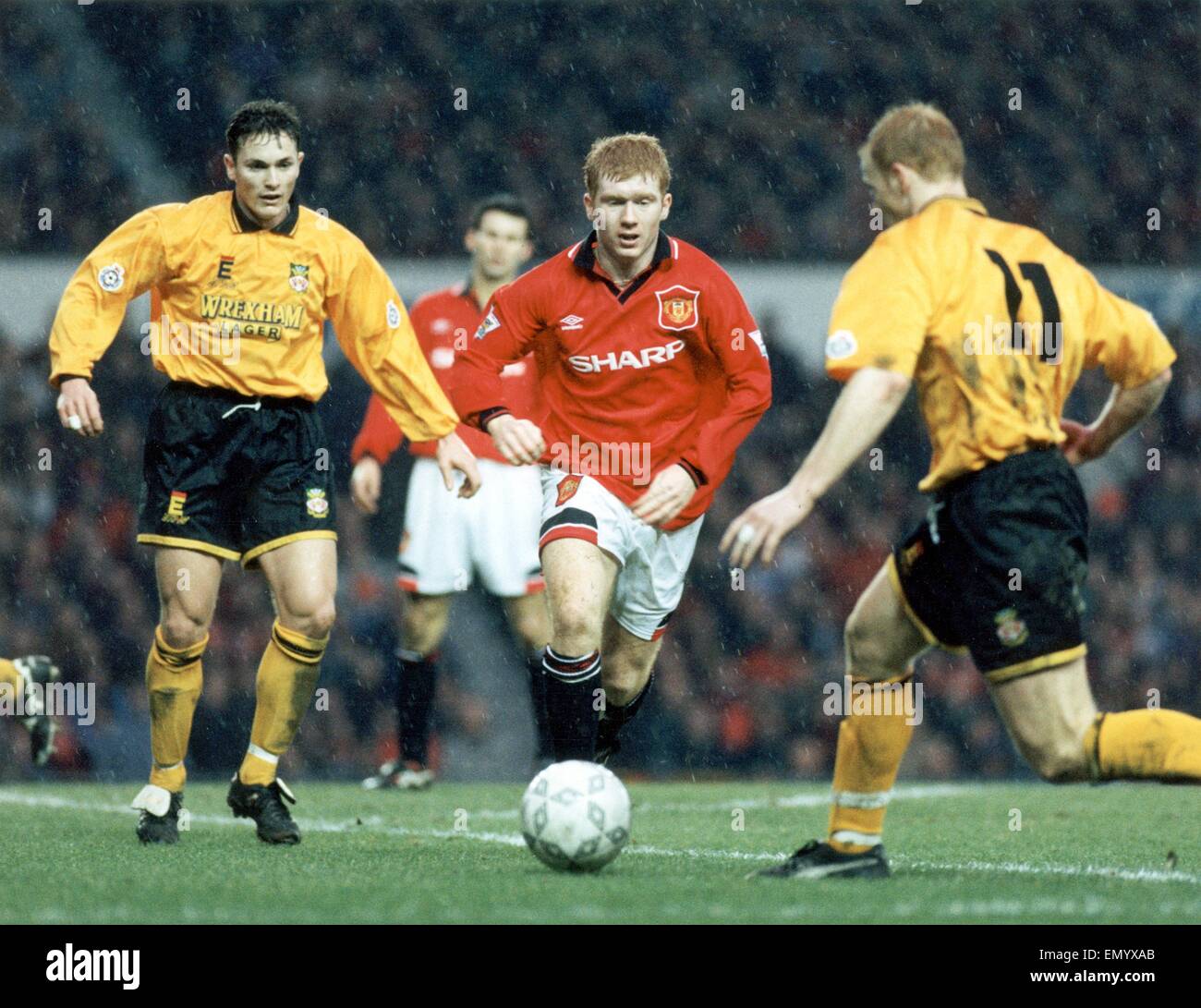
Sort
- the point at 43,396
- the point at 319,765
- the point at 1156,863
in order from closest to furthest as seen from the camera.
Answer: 1. the point at 1156,863
2. the point at 319,765
3. the point at 43,396

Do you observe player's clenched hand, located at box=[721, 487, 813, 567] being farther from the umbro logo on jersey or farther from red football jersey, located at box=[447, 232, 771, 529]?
the umbro logo on jersey

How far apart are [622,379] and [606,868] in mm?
1762

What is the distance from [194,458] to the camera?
618cm

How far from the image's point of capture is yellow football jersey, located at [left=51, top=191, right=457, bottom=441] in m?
6.15

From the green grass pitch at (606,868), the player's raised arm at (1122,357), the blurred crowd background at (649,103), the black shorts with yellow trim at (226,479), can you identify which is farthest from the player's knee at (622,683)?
the blurred crowd background at (649,103)

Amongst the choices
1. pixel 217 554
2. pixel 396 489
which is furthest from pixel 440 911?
pixel 396 489

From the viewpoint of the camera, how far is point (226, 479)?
6199 millimetres

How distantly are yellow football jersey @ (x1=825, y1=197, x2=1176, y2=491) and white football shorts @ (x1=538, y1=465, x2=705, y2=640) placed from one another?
1.51m

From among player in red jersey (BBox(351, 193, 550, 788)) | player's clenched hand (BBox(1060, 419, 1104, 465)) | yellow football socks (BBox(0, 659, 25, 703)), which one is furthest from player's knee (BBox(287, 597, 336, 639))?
player in red jersey (BBox(351, 193, 550, 788))

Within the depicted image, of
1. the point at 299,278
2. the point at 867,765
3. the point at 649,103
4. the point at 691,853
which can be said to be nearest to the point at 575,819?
the point at 867,765

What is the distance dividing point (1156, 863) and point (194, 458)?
339 cm

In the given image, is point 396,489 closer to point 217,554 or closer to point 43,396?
point 43,396

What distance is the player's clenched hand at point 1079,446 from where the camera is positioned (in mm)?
5082

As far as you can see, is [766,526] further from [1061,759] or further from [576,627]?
[576,627]
